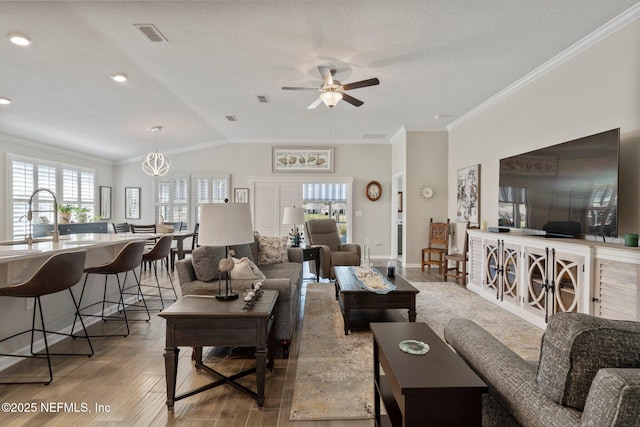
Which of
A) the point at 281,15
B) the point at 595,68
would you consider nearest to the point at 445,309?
the point at 595,68

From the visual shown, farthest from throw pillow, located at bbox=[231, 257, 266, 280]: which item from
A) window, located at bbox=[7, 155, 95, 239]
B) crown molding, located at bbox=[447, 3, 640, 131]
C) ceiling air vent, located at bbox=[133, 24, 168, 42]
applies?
window, located at bbox=[7, 155, 95, 239]

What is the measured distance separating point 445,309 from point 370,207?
4.26m

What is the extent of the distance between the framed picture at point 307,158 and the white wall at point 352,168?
15 centimetres

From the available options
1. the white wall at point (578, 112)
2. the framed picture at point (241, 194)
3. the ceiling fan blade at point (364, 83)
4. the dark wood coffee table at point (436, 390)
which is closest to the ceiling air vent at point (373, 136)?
the white wall at point (578, 112)

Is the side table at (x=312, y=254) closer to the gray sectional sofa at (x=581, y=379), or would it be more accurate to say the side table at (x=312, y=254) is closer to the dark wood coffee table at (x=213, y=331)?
the dark wood coffee table at (x=213, y=331)

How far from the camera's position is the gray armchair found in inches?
200

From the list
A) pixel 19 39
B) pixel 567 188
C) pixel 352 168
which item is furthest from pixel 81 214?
pixel 567 188

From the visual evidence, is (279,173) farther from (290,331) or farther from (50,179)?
(290,331)

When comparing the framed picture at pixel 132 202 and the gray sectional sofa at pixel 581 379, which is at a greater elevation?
the framed picture at pixel 132 202

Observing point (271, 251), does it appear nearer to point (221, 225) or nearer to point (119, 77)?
point (221, 225)

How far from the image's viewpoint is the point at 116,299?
13.1ft

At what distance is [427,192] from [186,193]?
5.59 metres

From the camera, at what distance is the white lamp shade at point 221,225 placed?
209 cm

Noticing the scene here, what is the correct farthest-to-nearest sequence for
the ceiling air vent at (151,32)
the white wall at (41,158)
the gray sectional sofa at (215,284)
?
the white wall at (41,158)
the ceiling air vent at (151,32)
the gray sectional sofa at (215,284)
